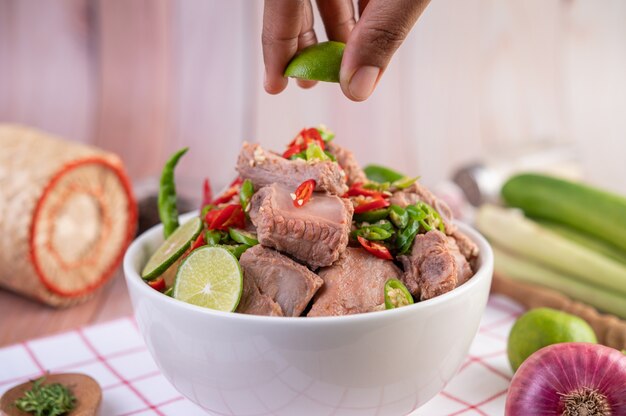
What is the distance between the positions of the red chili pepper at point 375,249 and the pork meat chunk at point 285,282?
207 mm

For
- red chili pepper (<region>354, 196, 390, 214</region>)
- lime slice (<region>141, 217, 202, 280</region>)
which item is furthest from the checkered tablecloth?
red chili pepper (<region>354, 196, 390, 214</region>)

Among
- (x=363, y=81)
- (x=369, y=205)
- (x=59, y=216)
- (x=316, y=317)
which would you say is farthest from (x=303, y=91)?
(x=316, y=317)

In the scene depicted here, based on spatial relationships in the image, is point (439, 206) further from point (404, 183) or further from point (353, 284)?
point (353, 284)

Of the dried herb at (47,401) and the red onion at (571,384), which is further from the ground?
the red onion at (571,384)

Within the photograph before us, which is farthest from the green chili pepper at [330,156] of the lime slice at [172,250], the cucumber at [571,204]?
the cucumber at [571,204]

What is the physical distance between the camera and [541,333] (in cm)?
281

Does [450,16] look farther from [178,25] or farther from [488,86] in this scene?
[178,25]

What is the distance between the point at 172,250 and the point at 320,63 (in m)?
0.75

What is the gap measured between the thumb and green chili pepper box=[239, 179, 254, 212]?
0.50m

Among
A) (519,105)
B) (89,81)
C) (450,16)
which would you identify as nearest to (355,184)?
(89,81)

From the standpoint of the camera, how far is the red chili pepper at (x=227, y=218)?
8.12 ft

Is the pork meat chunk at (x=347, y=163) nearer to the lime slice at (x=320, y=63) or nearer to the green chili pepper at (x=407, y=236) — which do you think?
the green chili pepper at (x=407, y=236)

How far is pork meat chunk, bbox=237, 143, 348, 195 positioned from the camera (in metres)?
2.38

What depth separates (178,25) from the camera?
6.60m
